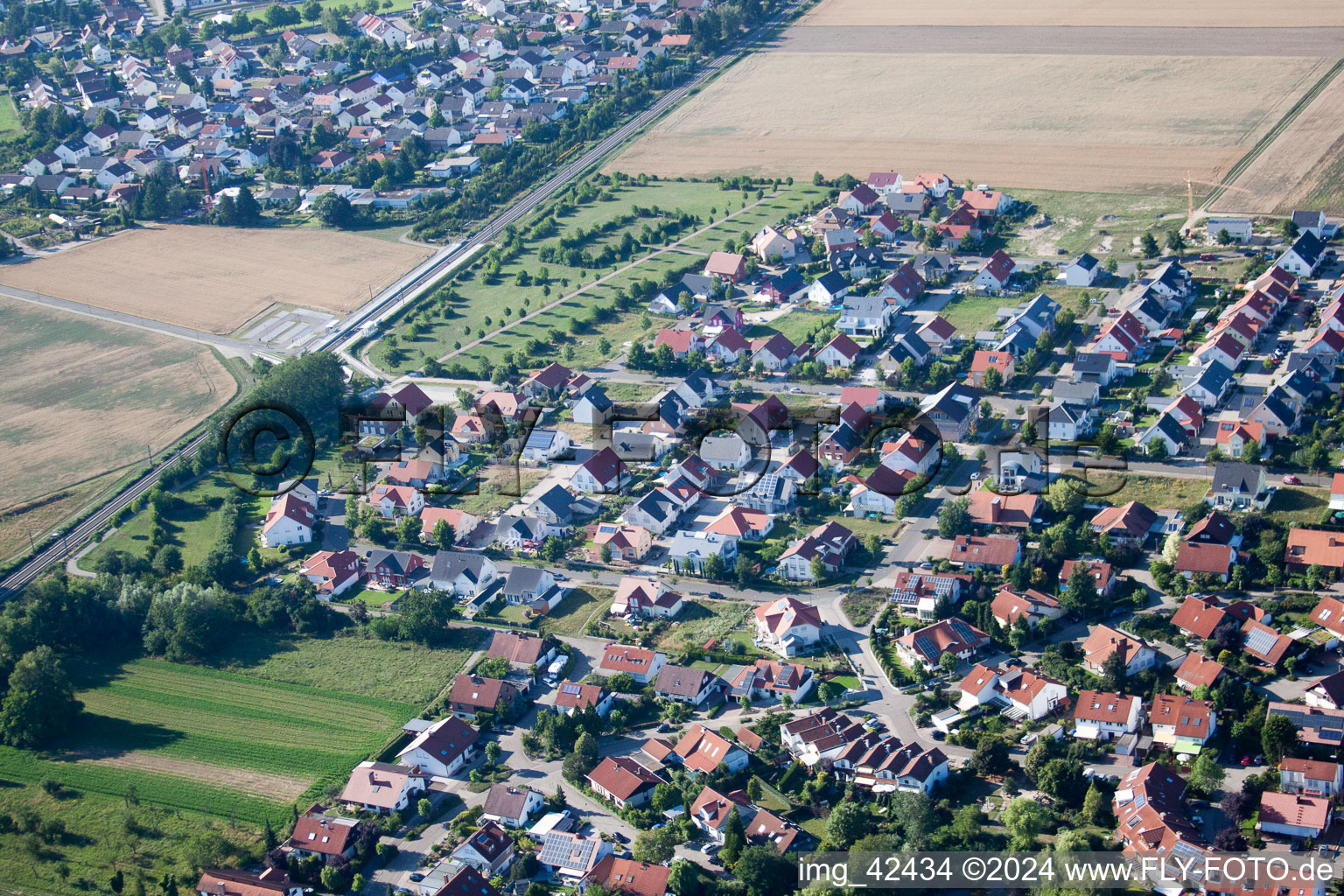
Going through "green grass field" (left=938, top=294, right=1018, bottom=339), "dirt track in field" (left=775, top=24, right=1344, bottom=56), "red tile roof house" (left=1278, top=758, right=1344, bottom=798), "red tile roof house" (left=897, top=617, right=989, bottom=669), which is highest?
"dirt track in field" (left=775, top=24, right=1344, bottom=56)

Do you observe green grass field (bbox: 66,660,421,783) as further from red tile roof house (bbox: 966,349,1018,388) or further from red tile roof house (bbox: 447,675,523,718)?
red tile roof house (bbox: 966,349,1018,388)

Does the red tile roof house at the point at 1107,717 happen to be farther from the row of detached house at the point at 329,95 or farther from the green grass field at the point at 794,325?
the row of detached house at the point at 329,95

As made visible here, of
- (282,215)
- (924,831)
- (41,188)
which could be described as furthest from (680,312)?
(41,188)

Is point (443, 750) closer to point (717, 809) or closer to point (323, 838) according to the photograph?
point (323, 838)

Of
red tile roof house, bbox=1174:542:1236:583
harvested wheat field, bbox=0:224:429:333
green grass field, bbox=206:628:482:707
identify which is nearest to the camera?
red tile roof house, bbox=1174:542:1236:583

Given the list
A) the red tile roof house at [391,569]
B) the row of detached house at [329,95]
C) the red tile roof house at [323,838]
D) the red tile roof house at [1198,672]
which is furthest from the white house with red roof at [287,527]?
the row of detached house at [329,95]

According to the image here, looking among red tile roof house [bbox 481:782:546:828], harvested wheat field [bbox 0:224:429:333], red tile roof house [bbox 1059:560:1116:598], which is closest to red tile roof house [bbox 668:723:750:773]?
red tile roof house [bbox 481:782:546:828]
